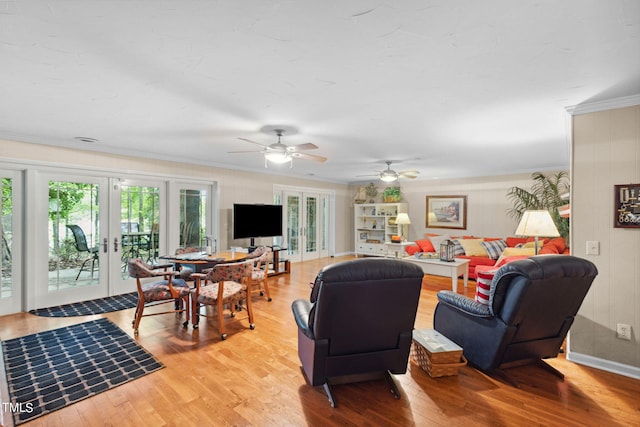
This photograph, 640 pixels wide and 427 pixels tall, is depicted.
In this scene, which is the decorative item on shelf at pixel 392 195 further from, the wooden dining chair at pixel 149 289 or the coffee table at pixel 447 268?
the wooden dining chair at pixel 149 289

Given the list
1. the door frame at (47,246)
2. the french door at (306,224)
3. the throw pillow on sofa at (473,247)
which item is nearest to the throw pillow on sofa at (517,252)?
the throw pillow on sofa at (473,247)

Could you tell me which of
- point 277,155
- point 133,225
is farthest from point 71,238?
point 277,155

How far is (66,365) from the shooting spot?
2.68 meters

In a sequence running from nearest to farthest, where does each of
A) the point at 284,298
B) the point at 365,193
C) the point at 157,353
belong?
1. the point at 157,353
2. the point at 284,298
3. the point at 365,193

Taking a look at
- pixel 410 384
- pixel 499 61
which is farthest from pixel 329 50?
pixel 410 384

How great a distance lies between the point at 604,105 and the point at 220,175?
5718 mm

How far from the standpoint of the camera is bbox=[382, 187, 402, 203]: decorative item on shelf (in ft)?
28.0

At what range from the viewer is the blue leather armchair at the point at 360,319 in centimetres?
195

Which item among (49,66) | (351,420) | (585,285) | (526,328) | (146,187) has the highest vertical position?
(49,66)

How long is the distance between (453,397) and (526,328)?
2.57 ft

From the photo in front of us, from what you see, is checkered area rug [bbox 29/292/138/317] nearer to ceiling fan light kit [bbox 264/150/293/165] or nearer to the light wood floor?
the light wood floor

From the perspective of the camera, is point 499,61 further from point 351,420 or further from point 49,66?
point 49,66

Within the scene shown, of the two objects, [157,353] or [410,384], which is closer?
[410,384]

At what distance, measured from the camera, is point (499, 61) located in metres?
1.97
